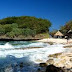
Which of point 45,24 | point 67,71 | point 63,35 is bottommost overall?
Result: point 67,71

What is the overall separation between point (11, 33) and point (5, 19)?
13058 millimetres

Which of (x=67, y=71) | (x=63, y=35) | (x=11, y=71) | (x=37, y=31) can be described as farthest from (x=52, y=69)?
(x=37, y=31)

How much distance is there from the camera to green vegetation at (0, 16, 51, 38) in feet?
132

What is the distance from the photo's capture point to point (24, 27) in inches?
1843

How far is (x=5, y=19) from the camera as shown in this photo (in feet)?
169

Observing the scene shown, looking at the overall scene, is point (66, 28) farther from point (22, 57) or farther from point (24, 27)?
point (22, 57)

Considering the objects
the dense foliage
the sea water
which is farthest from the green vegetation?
the sea water

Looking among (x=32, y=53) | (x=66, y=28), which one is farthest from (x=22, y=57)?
(x=66, y=28)

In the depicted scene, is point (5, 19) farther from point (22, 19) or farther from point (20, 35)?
point (20, 35)

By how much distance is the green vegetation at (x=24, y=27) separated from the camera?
132 feet

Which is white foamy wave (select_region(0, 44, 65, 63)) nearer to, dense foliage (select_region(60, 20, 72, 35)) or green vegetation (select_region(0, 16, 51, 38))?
green vegetation (select_region(0, 16, 51, 38))

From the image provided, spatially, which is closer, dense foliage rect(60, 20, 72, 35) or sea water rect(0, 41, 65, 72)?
sea water rect(0, 41, 65, 72)

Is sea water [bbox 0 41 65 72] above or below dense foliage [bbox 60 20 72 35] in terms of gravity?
below

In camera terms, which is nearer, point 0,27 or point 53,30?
point 0,27
